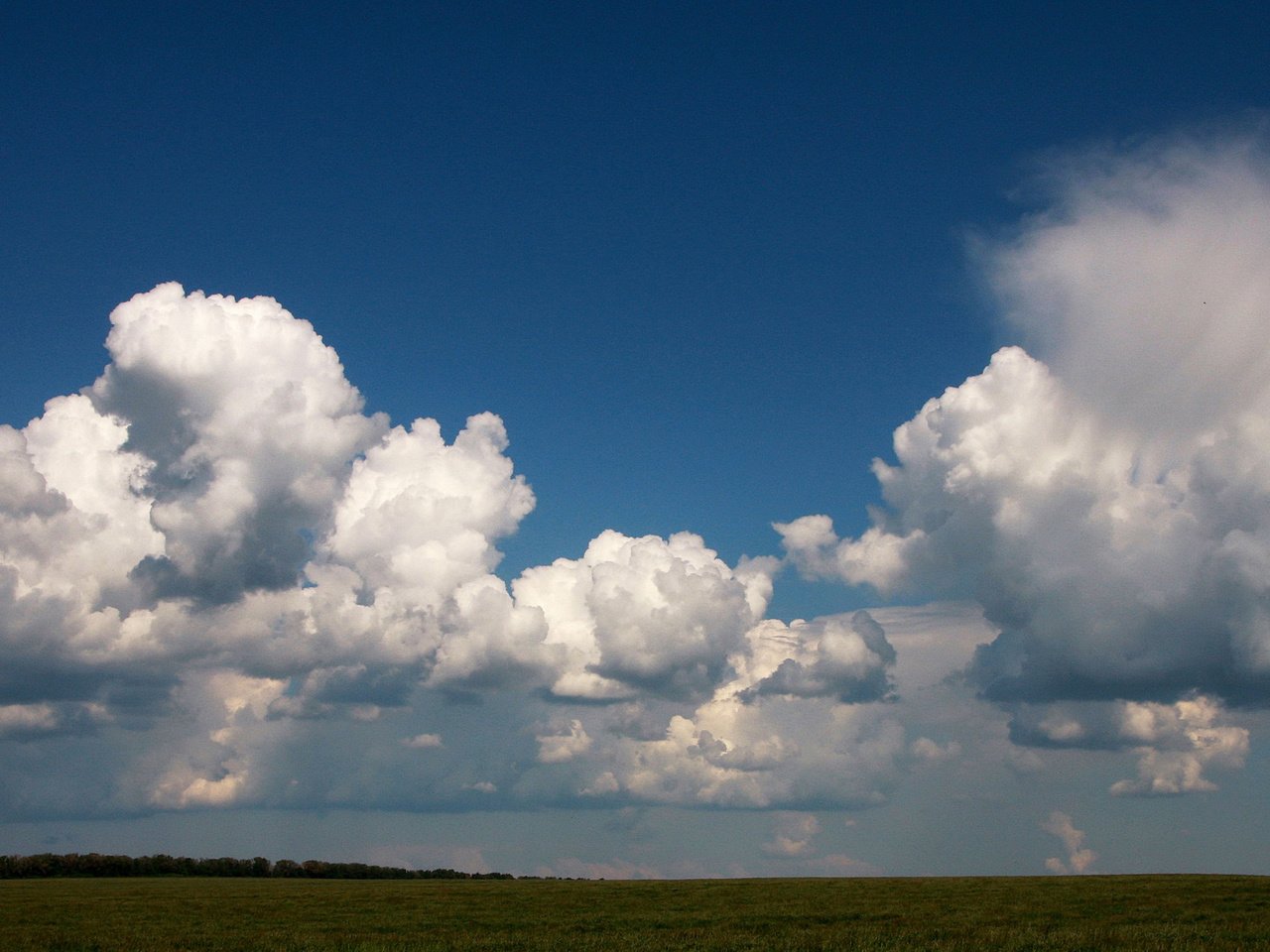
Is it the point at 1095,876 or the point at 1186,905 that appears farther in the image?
the point at 1095,876

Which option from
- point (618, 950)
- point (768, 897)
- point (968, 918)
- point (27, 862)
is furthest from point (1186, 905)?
point (27, 862)

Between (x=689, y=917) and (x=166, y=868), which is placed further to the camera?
(x=166, y=868)

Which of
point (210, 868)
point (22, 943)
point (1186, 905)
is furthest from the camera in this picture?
point (210, 868)

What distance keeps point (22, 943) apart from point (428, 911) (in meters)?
26.2

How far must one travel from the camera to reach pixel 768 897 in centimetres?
7562

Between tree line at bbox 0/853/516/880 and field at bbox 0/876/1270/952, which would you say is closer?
field at bbox 0/876/1270/952

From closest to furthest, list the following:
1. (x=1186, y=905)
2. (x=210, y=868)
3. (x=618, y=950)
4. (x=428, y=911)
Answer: (x=618, y=950) < (x=1186, y=905) < (x=428, y=911) < (x=210, y=868)

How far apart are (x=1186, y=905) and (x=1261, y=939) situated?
21.5 metres

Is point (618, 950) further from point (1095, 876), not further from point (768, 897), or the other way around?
point (1095, 876)

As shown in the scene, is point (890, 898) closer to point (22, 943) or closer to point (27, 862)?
point (22, 943)

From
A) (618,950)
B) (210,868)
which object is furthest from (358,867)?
(618,950)

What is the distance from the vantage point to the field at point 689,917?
45281 mm

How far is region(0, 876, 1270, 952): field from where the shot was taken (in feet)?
149

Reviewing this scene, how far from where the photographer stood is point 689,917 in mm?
60406
